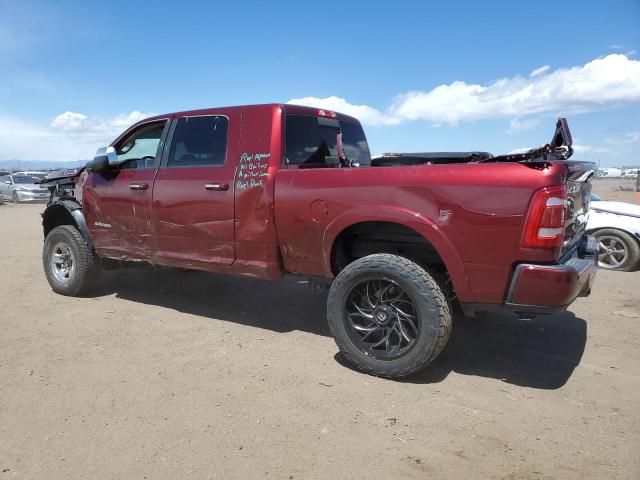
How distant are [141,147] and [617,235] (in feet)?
21.3

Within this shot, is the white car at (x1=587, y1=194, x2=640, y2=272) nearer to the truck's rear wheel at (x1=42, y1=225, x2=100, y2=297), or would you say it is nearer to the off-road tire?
the off-road tire

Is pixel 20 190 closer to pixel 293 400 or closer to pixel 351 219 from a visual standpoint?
pixel 351 219

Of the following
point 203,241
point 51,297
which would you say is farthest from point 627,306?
point 51,297

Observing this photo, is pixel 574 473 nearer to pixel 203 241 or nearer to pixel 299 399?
pixel 299 399

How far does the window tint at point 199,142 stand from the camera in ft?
13.9

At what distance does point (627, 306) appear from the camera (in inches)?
203

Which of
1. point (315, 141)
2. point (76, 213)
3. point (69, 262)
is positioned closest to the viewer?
point (315, 141)

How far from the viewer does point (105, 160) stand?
194 inches

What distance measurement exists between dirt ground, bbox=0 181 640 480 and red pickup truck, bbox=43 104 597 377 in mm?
468

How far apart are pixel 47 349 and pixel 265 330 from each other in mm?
1783

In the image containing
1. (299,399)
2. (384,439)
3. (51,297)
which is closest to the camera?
(384,439)

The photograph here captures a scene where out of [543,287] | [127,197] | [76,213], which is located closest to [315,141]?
[127,197]

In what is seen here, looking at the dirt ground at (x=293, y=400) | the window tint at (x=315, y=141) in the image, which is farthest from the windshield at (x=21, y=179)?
the window tint at (x=315, y=141)

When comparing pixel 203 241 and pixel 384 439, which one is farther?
pixel 203 241
